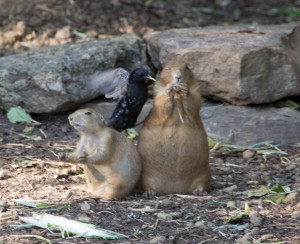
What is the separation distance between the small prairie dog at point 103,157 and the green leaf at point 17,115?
2.00 metres

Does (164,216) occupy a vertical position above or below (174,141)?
below

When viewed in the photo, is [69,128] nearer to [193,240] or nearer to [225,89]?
[225,89]

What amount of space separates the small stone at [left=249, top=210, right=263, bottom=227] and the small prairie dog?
98cm

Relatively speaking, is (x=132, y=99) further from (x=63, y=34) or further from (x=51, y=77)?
(x=63, y=34)

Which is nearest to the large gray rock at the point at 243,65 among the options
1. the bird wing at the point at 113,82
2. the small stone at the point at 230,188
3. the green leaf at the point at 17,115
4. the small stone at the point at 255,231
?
the bird wing at the point at 113,82

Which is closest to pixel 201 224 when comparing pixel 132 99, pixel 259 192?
pixel 259 192

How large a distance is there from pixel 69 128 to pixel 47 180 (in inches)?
62.1

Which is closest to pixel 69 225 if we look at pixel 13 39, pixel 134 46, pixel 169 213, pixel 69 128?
pixel 169 213

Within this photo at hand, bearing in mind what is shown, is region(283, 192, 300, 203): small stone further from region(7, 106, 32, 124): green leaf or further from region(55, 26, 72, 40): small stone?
region(55, 26, 72, 40): small stone

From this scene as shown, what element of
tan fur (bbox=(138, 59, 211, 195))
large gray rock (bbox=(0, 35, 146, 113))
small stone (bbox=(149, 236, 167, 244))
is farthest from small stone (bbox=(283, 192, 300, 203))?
large gray rock (bbox=(0, 35, 146, 113))

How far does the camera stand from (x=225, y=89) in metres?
8.25

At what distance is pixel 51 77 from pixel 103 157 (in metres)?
2.19

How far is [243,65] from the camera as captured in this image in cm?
813

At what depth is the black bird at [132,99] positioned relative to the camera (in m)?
7.20
